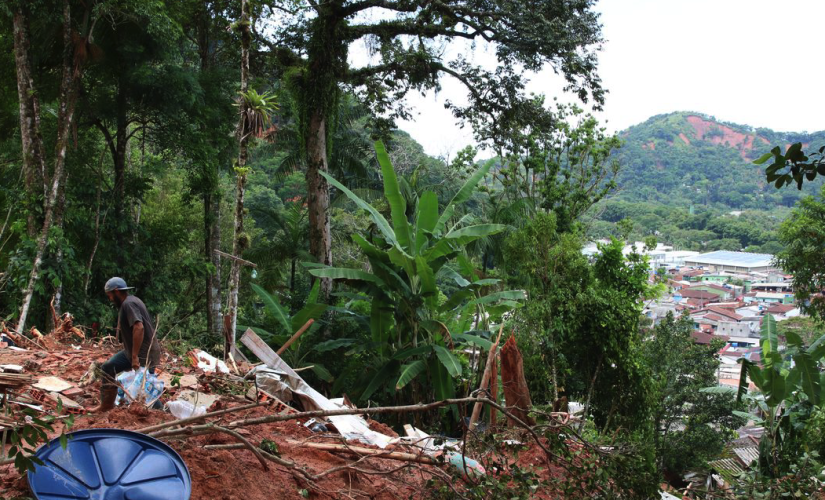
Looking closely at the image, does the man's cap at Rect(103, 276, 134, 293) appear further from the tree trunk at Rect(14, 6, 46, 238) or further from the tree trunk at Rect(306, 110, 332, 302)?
the tree trunk at Rect(306, 110, 332, 302)

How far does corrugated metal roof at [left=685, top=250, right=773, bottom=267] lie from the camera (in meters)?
43.6

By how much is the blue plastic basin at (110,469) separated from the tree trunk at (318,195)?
832cm

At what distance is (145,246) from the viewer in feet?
39.7

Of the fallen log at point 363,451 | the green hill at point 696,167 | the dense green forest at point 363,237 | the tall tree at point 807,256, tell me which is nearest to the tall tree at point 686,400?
the dense green forest at point 363,237

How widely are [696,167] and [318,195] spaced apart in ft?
184

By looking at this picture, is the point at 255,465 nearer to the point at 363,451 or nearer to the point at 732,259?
the point at 363,451

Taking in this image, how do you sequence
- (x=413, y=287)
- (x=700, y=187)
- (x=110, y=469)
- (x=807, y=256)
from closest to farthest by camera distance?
(x=110, y=469) < (x=413, y=287) < (x=807, y=256) < (x=700, y=187)

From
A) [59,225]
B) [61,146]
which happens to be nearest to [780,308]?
[59,225]

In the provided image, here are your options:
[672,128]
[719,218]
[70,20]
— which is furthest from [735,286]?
[70,20]

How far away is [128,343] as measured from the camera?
480cm

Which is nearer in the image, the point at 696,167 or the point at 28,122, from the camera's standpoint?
the point at 28,122

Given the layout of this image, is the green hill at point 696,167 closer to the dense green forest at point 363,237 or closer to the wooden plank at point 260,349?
the dense green forest at point 363,237

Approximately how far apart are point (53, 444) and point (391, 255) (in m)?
5.40

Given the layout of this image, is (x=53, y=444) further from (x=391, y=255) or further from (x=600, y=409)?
(x=600, y=409)
